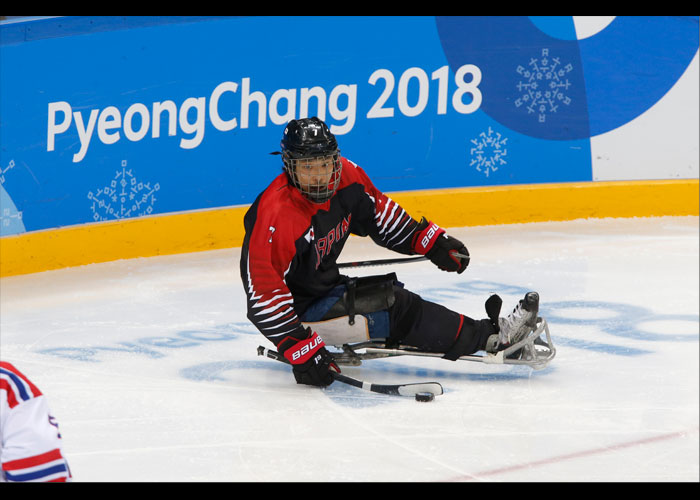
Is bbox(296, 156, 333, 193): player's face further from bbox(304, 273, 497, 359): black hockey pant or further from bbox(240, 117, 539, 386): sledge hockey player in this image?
bbox(304, 273, 497, 359): black hockey pant

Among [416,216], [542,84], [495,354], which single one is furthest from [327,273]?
[542,84]

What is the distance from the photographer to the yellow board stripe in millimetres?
4910

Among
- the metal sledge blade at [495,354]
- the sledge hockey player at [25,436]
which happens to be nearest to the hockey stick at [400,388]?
the metal sledge blade at [495,354]

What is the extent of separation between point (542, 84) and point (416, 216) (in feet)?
3.47

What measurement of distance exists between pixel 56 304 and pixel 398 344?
5.66 ft

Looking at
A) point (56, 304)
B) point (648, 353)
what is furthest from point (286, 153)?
point (56, 304)

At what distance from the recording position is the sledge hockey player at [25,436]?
50.0 inches

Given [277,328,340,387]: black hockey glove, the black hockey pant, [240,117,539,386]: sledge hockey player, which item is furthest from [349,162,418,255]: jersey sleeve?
[277,328,340,387]: black hockey glove

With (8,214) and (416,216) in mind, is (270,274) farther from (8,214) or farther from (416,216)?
(416,216)

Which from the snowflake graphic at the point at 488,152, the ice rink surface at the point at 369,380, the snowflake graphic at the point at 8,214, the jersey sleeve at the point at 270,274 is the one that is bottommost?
the ice rink surface at the point at 369,380

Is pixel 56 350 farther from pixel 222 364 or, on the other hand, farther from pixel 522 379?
pixel 522 379

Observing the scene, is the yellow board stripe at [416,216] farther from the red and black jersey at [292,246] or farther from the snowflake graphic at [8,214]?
the red and black jersey at [292,246]

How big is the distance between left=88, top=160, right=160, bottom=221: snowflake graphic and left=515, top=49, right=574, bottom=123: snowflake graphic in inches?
83.6

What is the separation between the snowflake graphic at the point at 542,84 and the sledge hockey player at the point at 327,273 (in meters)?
2.68
